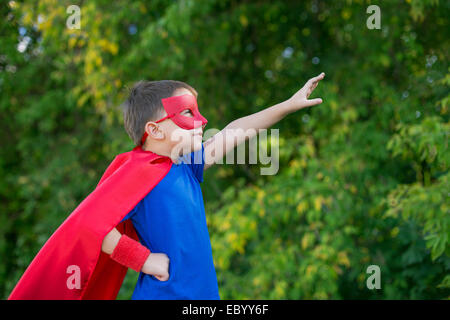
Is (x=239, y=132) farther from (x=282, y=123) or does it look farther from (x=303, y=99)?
(x=282, y=123)

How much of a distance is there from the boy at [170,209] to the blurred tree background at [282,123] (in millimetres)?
1579

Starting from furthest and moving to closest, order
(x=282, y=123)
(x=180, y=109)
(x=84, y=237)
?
(x=282, y=123) < (x=180, y=109) < (x=84, y=237)

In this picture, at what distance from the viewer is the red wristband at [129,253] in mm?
1615

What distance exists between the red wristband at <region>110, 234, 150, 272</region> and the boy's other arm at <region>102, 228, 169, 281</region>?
0.01 metres

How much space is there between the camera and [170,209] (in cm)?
168

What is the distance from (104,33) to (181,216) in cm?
357

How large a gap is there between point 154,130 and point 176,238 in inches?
15.7

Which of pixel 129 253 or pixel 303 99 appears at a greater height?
pixel 303 99

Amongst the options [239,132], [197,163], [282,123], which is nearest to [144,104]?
[197,163]

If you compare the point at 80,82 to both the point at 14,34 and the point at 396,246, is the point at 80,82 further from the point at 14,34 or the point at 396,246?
the point at 396,246

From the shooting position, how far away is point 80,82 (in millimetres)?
5301

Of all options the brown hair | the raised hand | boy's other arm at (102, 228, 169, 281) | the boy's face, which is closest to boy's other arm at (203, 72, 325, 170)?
the raised hand

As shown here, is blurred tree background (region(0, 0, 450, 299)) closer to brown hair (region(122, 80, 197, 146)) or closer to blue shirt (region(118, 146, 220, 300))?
blue shirt (region(118, 146, 220, 300))
